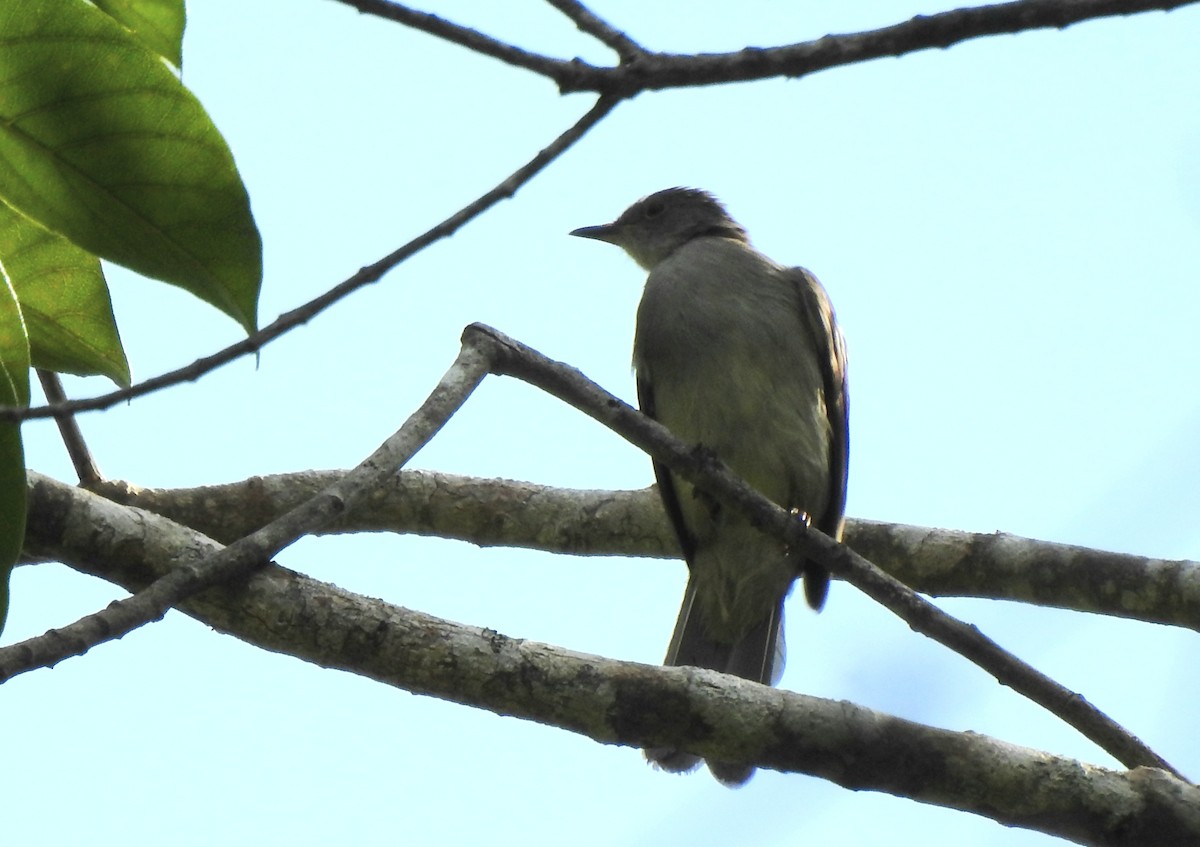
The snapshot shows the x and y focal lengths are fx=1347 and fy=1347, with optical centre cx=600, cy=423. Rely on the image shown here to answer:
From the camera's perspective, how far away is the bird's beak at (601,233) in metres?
8.00

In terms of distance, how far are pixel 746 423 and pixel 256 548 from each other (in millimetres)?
3258

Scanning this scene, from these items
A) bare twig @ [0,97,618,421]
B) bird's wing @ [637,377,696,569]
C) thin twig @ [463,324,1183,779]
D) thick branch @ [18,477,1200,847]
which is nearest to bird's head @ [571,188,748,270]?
bird's wing @ [637,377,696,569]

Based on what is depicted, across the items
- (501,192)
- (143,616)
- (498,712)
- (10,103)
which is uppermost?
(10,103)

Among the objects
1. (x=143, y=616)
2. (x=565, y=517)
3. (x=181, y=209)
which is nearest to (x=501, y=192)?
(x=181, y=209)

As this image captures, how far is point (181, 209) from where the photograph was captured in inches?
112

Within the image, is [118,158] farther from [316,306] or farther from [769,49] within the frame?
[769,49]

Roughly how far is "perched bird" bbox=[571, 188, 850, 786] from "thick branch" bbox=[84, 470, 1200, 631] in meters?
0.30

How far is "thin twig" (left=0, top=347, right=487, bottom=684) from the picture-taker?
2.57 meters

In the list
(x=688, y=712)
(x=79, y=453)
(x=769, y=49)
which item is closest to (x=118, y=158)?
(x=769, y=49)

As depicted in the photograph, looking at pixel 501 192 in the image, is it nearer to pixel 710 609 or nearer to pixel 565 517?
pixel 565 517

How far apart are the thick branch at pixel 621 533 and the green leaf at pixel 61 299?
2.03 meters

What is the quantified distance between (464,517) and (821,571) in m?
1.79

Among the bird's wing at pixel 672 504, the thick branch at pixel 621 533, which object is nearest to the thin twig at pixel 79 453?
the thick branch at pixel 621 533

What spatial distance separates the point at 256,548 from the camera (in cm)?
332
